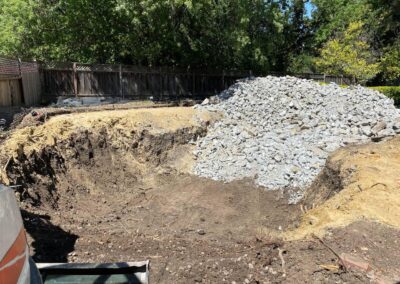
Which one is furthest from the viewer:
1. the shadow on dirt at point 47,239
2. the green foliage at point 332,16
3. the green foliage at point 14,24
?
the green foliage at point 332,16

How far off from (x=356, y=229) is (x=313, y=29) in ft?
81.8

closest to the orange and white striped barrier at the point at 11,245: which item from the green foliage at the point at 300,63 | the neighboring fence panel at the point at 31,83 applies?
the neighboring fence panel at the point at 31,83

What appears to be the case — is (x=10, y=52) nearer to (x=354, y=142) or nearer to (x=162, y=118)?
(x=162, y=118)

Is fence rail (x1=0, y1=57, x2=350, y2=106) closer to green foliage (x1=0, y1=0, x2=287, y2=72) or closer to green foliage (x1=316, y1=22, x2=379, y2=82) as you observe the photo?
green foliage (x1=0, y1=0, x2=287, y2=72)

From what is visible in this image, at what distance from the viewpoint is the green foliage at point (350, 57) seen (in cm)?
2283

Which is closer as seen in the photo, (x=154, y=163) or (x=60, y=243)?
(x=60, y=243)

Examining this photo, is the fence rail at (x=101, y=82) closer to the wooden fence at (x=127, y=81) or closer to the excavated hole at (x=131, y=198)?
the wooden fence at (x=127, y=81)

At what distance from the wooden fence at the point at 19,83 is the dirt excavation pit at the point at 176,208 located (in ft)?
7.21

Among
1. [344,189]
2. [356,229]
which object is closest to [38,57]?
[344,189]

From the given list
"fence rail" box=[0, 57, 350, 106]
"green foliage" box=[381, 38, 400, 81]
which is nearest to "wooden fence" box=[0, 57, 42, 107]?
"fence rail" box=[0, 57, 350, 106]

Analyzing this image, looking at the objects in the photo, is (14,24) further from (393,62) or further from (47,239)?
(393,62)

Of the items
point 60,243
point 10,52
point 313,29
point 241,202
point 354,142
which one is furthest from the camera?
point 313,29

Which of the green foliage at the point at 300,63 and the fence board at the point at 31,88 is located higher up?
the green foliage at the point at 300,63

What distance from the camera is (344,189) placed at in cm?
796
